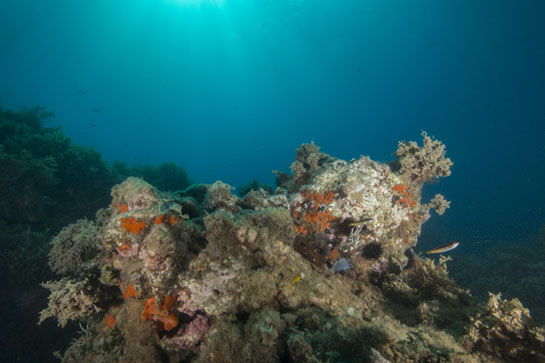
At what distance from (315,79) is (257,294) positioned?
467 ft

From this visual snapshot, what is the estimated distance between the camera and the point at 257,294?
11.6ft

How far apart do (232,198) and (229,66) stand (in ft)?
499

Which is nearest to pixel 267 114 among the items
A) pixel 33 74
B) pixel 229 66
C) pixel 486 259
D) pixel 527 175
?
pixel 229 66

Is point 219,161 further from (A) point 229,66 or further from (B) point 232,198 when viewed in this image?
(B) point 232,198

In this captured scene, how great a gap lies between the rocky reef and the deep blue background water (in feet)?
69.0

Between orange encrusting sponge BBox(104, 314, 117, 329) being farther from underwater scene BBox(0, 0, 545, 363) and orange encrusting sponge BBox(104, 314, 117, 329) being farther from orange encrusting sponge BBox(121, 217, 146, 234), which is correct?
orange encrusting sponge BBox(121, 217, 146, 234)

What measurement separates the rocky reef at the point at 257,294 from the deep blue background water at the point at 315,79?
21025mm

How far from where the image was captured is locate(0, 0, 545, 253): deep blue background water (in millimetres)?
59906

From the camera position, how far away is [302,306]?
383 centimetres

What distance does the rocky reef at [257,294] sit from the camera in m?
3.04

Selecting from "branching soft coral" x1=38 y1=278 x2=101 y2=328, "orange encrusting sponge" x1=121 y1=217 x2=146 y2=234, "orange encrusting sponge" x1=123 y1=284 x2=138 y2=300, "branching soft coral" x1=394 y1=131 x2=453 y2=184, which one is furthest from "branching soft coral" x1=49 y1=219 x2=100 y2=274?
"branching soft coral" x1=394 y1=131 x2=453 y2=184

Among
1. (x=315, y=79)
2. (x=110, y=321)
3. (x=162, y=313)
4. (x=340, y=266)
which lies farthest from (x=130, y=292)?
(x=315, y=79)

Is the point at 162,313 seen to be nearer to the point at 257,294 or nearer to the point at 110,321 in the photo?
the point at 110,321

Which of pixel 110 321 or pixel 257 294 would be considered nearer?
pixel 257 294
